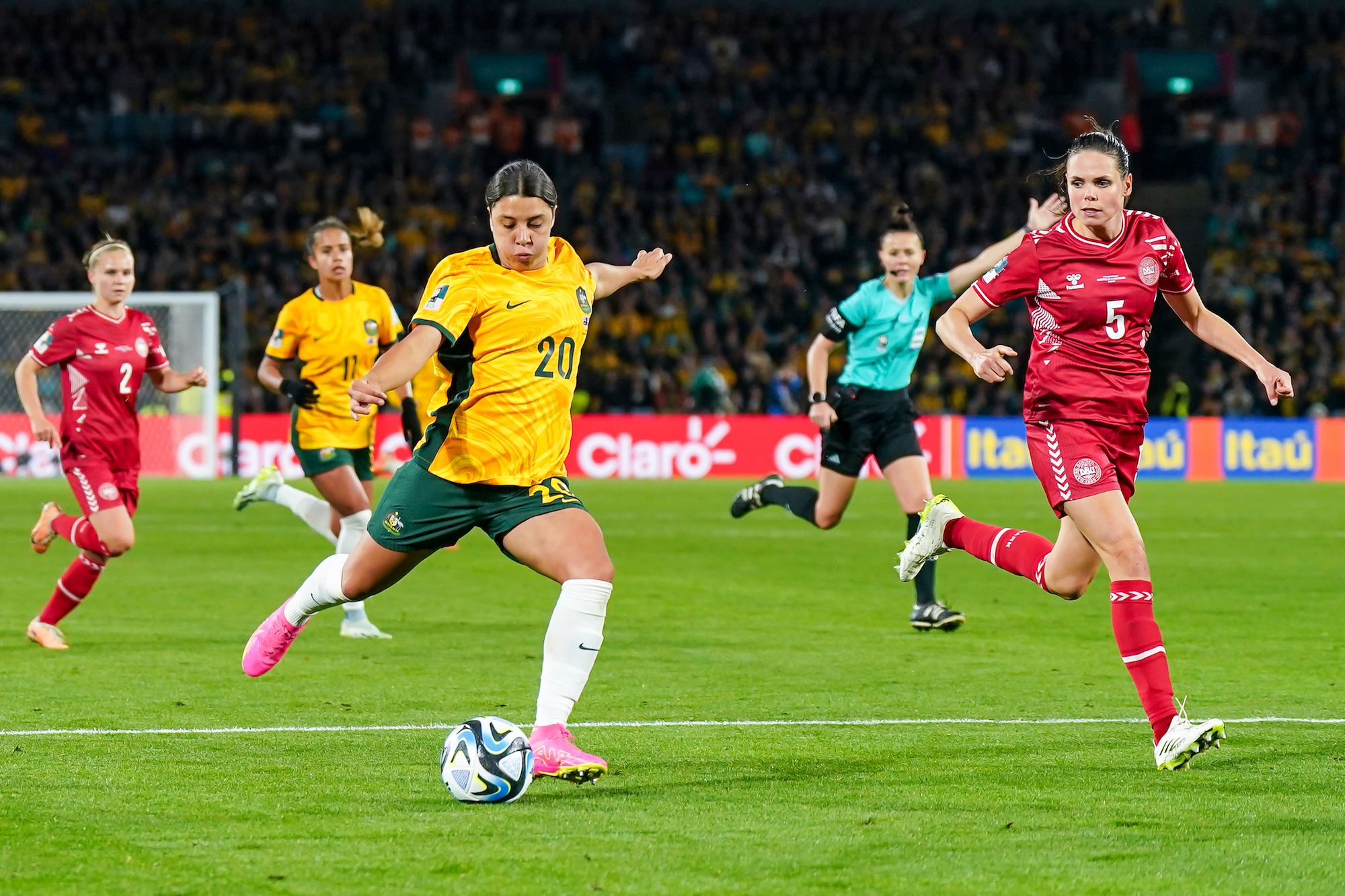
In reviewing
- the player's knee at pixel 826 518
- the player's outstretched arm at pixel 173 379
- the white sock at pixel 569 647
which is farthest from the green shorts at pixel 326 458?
the white sock at pixel 569 647

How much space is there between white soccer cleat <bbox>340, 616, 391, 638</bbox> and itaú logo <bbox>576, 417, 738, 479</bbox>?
1817 centimetres

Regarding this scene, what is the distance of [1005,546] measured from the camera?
7434 mm

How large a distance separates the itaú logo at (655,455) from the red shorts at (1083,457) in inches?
870

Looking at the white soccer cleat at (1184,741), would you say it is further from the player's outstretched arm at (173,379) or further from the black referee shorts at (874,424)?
the player's outstretched arm at (173,379)

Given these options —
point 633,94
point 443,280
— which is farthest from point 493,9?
point 443,280

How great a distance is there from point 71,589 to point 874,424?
4.56 metres

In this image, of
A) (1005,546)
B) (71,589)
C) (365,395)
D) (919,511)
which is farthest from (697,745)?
(71,589)

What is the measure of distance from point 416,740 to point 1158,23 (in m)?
35.5

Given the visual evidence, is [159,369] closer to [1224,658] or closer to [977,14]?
[1224,658]

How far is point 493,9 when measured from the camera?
130 ft

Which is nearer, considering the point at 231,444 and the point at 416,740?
the point at 416,740

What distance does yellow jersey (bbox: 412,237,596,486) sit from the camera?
5.96 meters

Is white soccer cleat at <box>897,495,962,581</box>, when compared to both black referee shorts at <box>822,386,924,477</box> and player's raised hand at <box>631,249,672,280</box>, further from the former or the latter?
black referee shorts at <box>822,386,924,477</box>

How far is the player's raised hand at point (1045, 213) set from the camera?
793 cm
